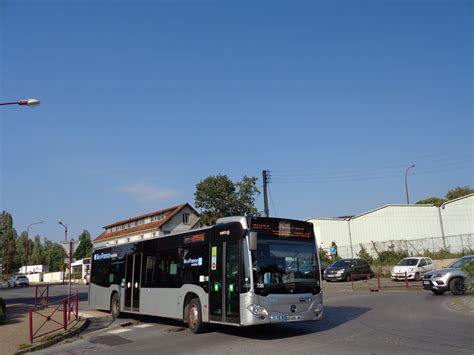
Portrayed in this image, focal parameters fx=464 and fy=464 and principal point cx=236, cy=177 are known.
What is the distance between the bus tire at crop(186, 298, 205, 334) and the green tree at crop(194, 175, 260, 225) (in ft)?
122

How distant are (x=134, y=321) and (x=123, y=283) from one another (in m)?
1.54

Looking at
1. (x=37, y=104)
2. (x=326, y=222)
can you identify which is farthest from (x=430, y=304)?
(x=326, y=222)

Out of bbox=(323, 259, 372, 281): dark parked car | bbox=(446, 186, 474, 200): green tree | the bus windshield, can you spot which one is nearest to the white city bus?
the bus windshield

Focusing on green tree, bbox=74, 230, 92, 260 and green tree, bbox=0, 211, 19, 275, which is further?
green tree, bbox=74, 230, 92, 260

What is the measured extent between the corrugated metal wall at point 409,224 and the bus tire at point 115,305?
111 feet

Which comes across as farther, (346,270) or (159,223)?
(159,223)

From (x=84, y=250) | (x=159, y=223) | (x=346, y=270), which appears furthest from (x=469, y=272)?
(x=84, y=250)

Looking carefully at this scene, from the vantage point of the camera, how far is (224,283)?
11.5m

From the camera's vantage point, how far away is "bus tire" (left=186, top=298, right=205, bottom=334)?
12234 mm

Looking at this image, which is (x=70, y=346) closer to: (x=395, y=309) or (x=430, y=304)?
(x=395, y=309)

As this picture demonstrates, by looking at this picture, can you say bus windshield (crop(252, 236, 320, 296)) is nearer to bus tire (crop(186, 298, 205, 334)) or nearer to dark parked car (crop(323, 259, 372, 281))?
bus tire (crop(186, 298, 205, 334))

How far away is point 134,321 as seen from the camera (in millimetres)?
16312

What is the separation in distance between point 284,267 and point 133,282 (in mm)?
7197

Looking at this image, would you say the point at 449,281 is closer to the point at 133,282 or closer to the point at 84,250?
the point at 133,282
